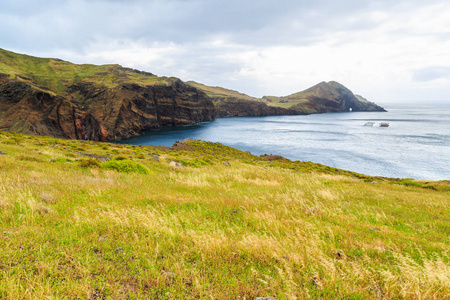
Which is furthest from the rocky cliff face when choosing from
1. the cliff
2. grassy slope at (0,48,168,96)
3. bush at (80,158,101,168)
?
bush at (80,158,101,168)

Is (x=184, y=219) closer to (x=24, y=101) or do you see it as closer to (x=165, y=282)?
(x=165, y=282)

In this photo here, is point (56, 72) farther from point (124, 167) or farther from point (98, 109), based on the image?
point (124, 167)

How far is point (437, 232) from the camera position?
22.9ft

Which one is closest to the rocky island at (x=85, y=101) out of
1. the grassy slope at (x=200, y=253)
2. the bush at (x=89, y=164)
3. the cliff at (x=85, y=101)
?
the cliff at (x=85, y=101)

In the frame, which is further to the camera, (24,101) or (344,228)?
(24,101)

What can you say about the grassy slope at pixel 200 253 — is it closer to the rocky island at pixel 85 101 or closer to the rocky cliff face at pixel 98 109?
the rocky island at pixel 85 101

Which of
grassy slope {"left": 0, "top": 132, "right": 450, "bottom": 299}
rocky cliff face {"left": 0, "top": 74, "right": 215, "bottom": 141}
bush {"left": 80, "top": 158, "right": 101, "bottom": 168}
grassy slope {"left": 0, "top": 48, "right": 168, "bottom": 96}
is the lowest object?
grassy slope {"left": 0, "top": 132, "right": 450, "bottom": 299}

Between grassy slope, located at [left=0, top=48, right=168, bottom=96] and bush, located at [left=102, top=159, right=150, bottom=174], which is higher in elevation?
grassy slope, located at [left=0, top=48, right=168, bottom=96]

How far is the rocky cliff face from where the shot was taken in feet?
248

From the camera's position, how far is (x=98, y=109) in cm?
11688

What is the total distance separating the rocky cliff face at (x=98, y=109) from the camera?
75500 mm

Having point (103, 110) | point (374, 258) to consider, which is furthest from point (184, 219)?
point (103, 110)

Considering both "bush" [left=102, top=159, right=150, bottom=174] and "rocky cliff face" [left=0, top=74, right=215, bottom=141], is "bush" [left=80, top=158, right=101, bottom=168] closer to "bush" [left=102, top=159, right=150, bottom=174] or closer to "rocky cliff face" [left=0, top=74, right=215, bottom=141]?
"bush" [left=102, top=159, right=150, bottom=174]

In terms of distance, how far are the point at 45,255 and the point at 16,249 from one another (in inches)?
19.7
